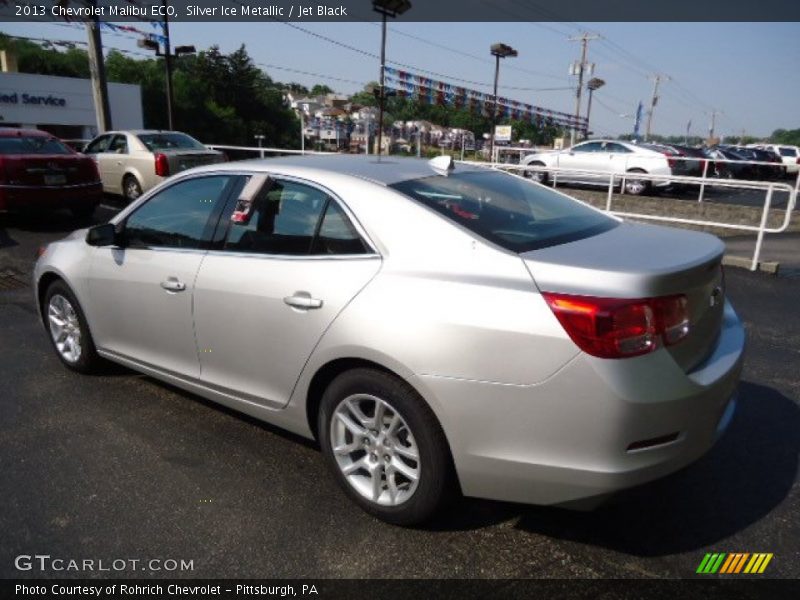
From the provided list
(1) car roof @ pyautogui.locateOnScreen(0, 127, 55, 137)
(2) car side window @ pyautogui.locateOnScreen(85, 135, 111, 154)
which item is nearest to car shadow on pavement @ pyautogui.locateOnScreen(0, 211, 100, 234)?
(1) car roof @ pyautogui.locateOnScreen(0, 127, 55, 137)

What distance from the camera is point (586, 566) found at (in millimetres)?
2385

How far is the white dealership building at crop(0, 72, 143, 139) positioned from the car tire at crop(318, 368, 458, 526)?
3913 cm

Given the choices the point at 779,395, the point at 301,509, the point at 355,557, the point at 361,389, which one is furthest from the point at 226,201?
the point at 779,395

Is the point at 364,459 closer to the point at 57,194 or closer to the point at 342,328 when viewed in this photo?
the point at 342,328

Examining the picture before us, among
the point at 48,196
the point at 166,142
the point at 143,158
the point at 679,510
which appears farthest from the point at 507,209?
the point at 166,142

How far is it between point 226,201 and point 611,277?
6.79ft

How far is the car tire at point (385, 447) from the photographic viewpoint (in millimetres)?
2398

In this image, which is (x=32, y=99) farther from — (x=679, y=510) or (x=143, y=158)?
(x=679, y=510)

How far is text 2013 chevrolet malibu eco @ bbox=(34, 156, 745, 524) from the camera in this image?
2.13m

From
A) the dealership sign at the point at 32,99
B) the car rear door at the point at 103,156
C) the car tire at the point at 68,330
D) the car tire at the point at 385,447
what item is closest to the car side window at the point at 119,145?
the car rear door at the point at 103,156

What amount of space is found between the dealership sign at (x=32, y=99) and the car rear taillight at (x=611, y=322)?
45.5 m

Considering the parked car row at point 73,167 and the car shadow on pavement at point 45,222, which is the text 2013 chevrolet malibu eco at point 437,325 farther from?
the car shadow on pavement at point 45,222

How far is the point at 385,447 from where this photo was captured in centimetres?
258

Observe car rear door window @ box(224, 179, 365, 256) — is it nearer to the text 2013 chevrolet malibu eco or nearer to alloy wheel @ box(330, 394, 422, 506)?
the text 2013 chevrolet malibu eco
